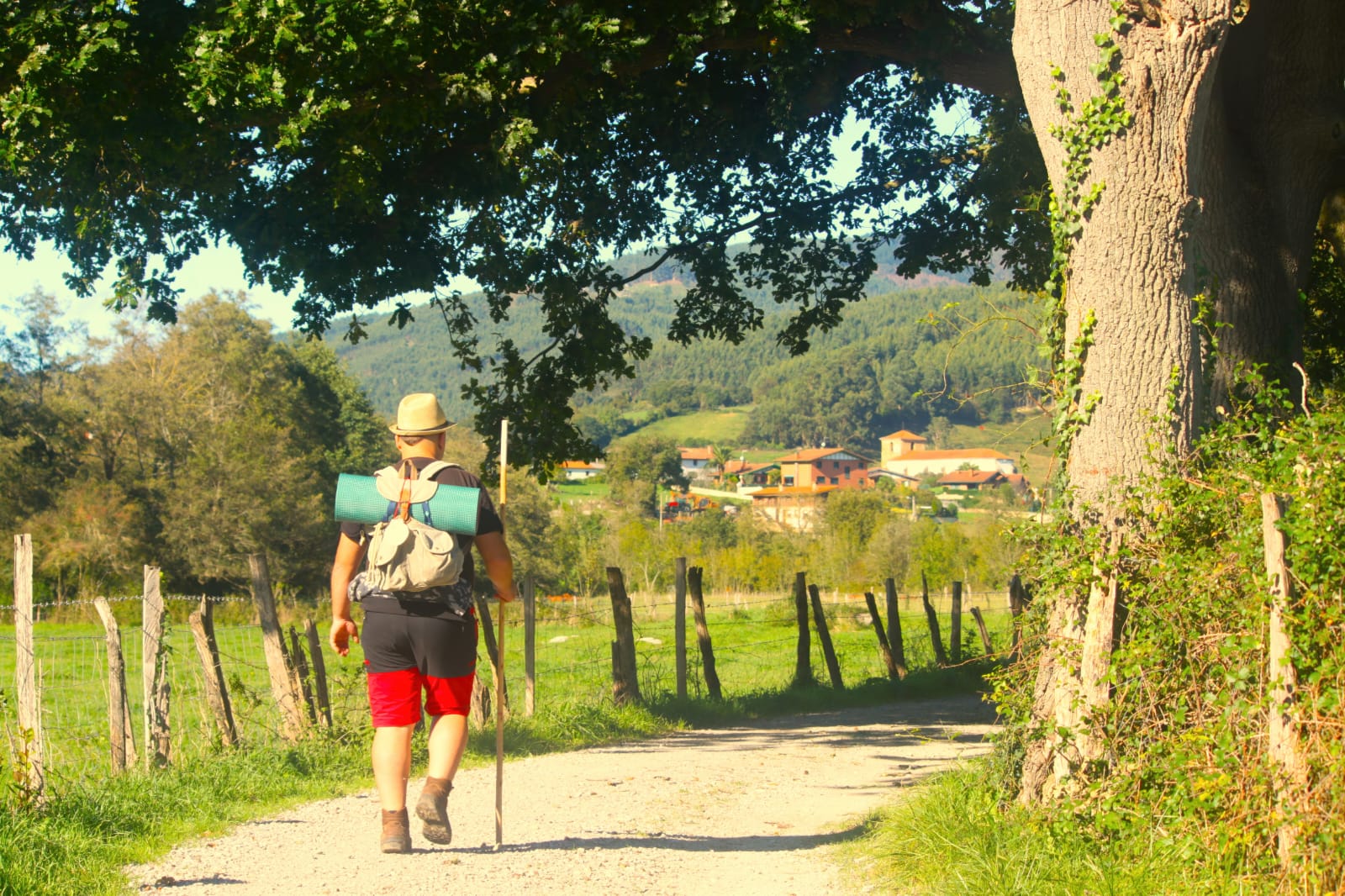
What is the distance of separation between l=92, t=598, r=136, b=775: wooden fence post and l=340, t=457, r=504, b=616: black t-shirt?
10.4 feet

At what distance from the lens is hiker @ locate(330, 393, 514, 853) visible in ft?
18.9

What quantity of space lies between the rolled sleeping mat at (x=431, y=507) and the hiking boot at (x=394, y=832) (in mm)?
1417

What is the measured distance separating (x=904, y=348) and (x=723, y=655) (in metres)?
168

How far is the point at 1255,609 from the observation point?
184 inches

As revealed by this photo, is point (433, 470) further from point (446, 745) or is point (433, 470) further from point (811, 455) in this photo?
point (811, 455)

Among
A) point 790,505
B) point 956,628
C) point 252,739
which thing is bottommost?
point 790,505

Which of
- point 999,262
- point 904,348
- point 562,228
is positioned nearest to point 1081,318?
point 562,228

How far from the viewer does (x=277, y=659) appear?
938 cm

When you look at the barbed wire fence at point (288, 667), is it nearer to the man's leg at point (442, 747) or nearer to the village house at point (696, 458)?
the man's leg at point (442, 747)

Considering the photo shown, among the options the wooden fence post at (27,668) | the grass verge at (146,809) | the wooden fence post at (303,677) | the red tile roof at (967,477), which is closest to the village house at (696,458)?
the red tile roof at (967,477)

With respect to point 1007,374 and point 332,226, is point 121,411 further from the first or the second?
point 1007,374

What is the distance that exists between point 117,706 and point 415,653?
3523mm

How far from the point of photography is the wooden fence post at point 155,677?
814 centimetres

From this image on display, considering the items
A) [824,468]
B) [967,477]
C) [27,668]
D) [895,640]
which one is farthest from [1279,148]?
[824,468]
